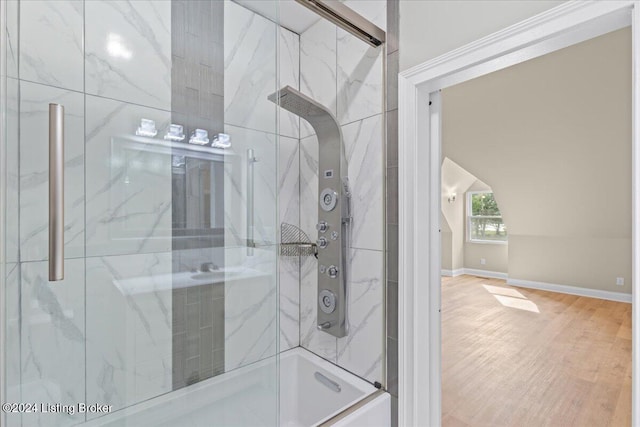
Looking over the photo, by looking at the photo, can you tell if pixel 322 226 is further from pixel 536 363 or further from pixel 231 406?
pixel 536 363

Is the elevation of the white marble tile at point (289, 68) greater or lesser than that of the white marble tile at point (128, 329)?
greater

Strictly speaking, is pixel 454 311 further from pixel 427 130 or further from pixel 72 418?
pixel 72 418

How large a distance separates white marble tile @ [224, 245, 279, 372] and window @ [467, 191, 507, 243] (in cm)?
737

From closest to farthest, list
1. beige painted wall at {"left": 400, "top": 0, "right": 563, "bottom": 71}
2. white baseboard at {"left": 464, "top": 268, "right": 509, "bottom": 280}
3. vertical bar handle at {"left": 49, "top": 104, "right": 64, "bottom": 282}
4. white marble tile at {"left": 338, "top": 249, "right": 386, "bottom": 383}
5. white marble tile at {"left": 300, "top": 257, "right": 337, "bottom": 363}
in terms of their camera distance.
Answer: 1. vertical bar handle at {"left": 49, "top": 104, "right": 64, "bottom": 282}
2. beige painted wall at {"left": 400, "top": 0, "right": 563, "bottom": 71}
3. white marble tile at {"left": 338, "top": 249, "right": 386, "bottom": 383}
4. white marble tile at {"left": 300, "top": 257, "right": 337, "bottom": 363}
5. white baseboard at {"left": 464, "top": 268, "right": 509, "bottom": 280}

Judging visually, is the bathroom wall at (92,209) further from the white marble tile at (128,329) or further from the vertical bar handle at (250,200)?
the vertical bar handle at (250,200)

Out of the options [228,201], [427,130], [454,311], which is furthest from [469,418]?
[454,311]

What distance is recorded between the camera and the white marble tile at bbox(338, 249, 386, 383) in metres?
1.79

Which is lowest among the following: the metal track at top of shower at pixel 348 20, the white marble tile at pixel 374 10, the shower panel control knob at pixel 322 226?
the shower panel control knob at pixel 322 226

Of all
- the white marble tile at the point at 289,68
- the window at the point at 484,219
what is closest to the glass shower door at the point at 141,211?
the white marble tile at the point at 289,68

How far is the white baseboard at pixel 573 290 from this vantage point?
5398mm

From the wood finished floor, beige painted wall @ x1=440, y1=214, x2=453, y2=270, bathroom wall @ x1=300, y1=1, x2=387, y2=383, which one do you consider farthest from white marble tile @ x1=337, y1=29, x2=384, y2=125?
beige painted wall @ x1=440, y1=214, x2=453, y2=270

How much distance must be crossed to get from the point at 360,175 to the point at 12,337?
1.52 meters

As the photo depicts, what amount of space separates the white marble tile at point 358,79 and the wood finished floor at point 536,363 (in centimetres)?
200

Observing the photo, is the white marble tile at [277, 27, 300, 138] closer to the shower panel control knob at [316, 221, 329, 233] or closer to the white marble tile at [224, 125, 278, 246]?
the shower panel control knob at [316, 221, 329, 233]
